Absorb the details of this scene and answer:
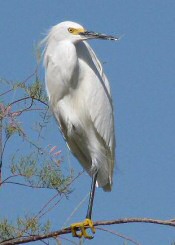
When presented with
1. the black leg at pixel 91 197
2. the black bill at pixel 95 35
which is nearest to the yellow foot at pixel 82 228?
the black leg at pixel 91 197

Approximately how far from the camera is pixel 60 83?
3672 millimetres

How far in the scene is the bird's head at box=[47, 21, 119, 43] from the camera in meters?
3.61

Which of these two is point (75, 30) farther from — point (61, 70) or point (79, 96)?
point (79, 96)

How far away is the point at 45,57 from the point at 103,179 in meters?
0.72

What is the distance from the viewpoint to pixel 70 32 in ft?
12.0

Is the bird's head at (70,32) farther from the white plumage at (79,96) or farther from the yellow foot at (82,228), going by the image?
the yellow foot at (82,228)

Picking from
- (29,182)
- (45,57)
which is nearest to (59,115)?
(45,57)

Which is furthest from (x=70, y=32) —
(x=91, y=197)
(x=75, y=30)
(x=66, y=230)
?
(x=66, y=230)

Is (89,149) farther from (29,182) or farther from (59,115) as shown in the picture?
(29,182)

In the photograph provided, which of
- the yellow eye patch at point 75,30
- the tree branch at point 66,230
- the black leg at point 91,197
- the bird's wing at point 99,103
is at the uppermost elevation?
the yellow eye patch at point 75,30

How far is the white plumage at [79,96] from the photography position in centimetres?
367

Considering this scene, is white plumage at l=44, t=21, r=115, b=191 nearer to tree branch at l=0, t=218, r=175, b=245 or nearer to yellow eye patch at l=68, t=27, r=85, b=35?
yellow eye patch at l=68, t=27, r=85, b=35

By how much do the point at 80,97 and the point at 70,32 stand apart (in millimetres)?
340

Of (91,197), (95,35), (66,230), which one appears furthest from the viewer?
(91,197)
